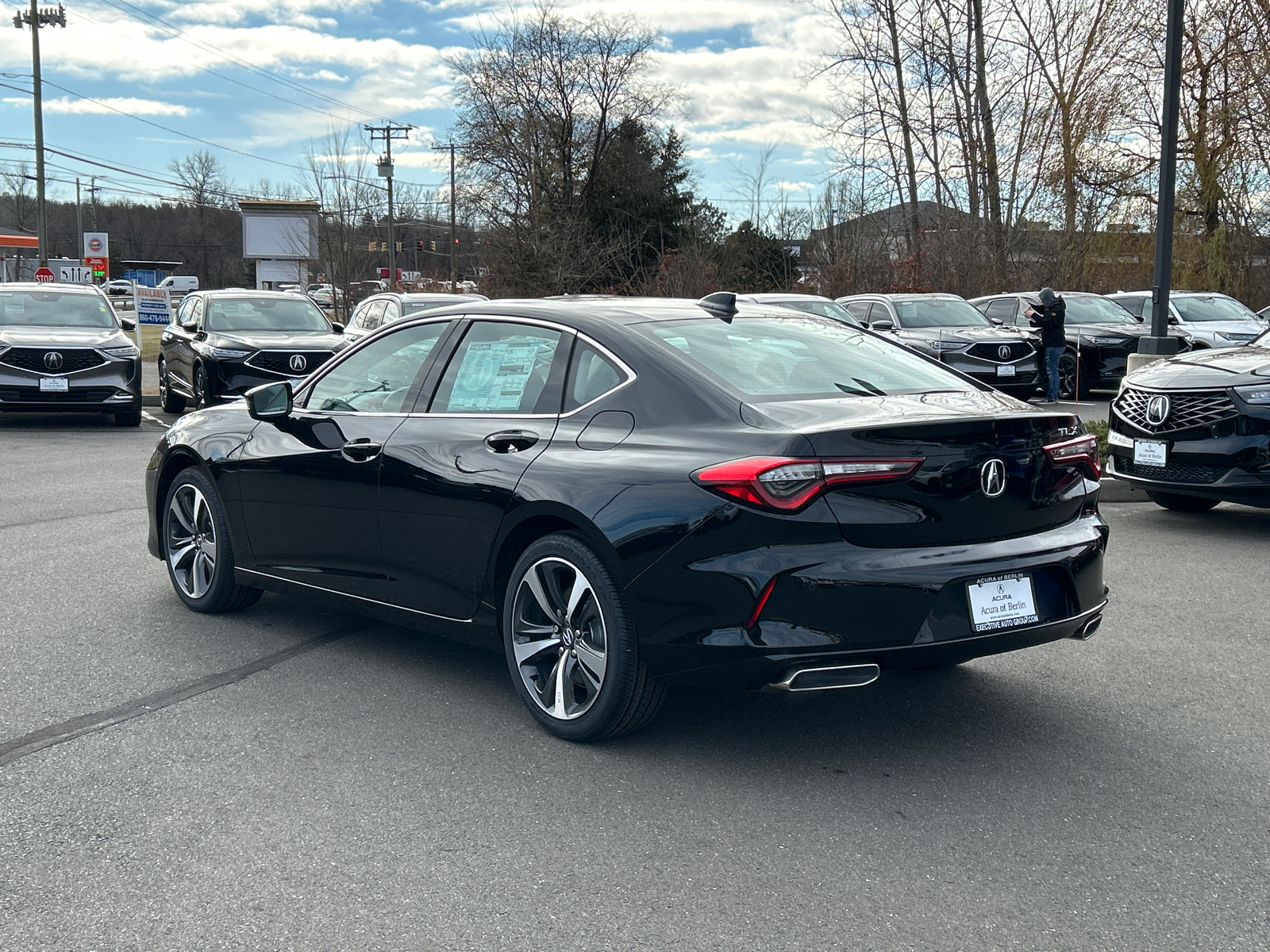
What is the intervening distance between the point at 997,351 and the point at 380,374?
1531 centimetres

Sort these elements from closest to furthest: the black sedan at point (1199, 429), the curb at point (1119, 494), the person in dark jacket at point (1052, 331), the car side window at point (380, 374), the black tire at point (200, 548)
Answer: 1. the car side window at point (380, 374)
2. the black tire at point (200, 548)
3. the black sedan at point (1199, 429)
4. the curb at point (1119, 494)
5. the person in dark jacket at point (1052, 331)

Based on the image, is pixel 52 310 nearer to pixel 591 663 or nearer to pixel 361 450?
pixel 361 450

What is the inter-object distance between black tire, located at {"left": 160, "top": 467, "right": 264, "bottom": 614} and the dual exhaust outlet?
3.25 meters

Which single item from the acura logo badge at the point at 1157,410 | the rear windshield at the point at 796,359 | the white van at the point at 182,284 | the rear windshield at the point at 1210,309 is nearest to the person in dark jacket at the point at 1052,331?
the rear windshield at the point at 1210,309

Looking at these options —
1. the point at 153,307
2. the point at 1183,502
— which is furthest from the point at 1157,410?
the point at 153,307

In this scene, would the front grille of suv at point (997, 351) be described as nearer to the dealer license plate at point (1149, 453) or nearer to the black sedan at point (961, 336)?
the black sedan at point (961, 336)

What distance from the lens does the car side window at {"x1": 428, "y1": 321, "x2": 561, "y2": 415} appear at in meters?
4.93

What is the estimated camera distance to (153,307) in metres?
24.6

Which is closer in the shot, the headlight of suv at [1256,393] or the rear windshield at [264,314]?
the headlight of suv at [1256,393]

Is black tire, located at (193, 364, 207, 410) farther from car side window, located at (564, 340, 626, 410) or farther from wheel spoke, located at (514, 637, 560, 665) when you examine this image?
wheel spoke, located at (514, 637, 560, 665)

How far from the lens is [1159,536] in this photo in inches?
345

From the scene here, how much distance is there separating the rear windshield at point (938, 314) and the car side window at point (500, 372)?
629 inches

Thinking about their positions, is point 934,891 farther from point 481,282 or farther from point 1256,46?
point 481,282

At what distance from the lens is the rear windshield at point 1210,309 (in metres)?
20.6
